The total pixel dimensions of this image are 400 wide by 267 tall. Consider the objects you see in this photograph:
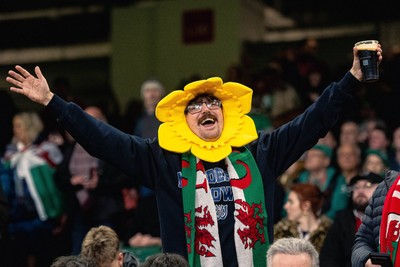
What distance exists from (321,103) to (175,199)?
1.06 meters

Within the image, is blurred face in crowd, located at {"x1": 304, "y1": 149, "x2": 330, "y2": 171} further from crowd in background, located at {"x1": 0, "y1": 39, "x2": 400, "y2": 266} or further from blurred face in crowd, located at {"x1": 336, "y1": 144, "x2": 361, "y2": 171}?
blurred face in crowd, located at {"x1": 336, "y1": 144, "x2": 361, "y2": 171}

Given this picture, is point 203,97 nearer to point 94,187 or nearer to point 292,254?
point 292,254

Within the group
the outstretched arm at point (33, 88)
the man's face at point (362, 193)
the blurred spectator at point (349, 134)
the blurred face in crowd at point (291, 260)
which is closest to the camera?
the blurred face in crowd at point (291, 260)

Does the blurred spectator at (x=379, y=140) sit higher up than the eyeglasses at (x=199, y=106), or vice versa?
the eyeglasses at (x=199, y=106)

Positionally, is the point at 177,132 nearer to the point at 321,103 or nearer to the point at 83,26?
the point at 321,103

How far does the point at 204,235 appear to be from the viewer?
640 centimetres

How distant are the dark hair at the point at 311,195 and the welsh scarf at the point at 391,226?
109 inches

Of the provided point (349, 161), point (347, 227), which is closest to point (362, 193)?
point (347, 227)

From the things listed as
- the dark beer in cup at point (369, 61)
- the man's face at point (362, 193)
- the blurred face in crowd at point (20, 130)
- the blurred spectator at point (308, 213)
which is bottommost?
the blurred spectator at point (308, 213)

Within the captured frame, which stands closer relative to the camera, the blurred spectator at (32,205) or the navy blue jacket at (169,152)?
the navy blue jacket at (169,152)

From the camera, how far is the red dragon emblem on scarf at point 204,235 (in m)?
6.39

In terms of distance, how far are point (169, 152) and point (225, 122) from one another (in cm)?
43

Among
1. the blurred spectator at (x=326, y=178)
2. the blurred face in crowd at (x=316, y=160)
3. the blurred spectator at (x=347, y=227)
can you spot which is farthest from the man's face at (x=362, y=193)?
the blurred face in crowd at (x=316, y=160)

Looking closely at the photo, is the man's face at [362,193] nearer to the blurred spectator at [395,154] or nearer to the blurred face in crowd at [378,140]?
the blurred spectator at [395,154]
